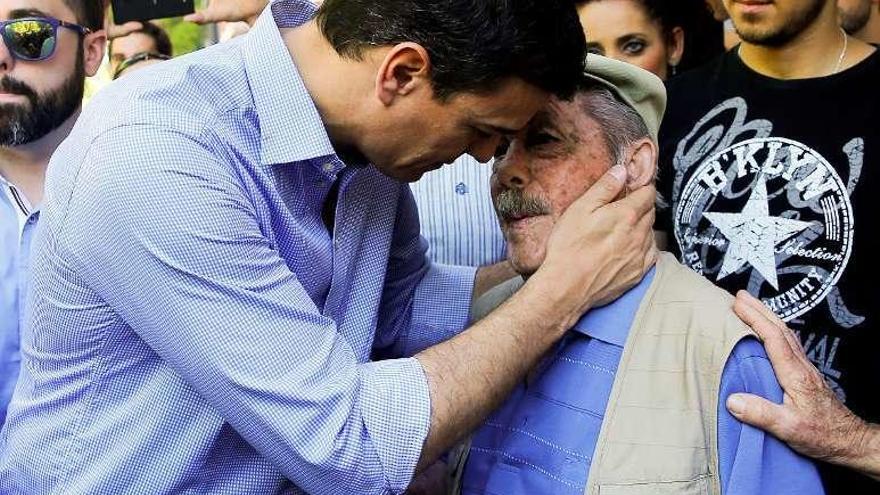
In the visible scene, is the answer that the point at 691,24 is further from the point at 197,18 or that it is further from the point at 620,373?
the point at 620,373

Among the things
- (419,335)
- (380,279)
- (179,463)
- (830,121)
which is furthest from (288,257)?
(830,121)

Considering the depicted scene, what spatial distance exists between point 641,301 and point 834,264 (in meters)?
0.77

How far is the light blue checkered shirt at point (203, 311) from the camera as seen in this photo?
199 centimetres

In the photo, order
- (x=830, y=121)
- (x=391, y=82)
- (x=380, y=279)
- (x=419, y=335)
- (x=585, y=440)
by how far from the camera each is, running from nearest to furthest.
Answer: (x=391, y=82) → (x=585, y=440) → (x=380, y=279) → (x=419, y=335) → (x=830, y=121)

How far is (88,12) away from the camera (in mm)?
3764

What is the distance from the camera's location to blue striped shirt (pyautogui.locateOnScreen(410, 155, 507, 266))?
11.3 ft

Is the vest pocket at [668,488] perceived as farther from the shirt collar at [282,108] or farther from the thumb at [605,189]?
the shirt collar at [282,108]

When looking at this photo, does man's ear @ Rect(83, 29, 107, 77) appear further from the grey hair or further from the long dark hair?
the grey hair

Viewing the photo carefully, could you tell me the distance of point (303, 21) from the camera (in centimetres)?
249

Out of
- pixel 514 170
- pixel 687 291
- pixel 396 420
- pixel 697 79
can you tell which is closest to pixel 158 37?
pixel 697 79

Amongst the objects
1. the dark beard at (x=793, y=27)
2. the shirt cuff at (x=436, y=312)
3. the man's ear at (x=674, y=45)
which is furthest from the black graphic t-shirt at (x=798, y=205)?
the man's ear at (x=674, y=45)

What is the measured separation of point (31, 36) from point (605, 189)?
2.02m

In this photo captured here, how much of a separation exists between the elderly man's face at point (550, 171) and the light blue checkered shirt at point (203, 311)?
0.41 meters

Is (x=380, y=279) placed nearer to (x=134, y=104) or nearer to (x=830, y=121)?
(x=134, y=104)
